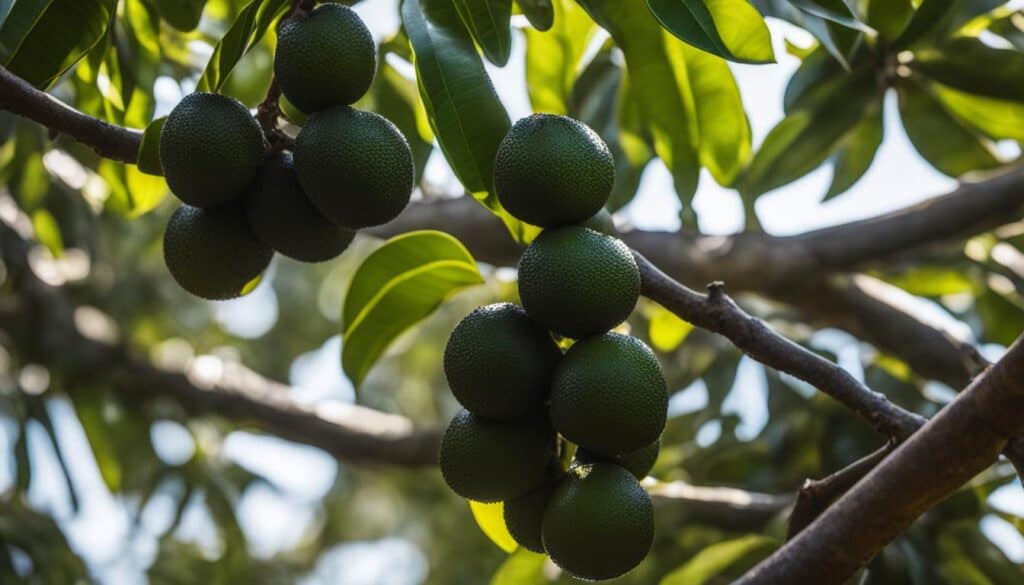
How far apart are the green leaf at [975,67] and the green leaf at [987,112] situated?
22 mm

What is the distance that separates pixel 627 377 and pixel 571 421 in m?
0.07

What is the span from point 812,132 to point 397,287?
0.91 meters

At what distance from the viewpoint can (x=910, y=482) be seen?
4.10 ft

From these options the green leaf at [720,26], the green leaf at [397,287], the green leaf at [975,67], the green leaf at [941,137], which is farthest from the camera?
the green leaf at [941,137]

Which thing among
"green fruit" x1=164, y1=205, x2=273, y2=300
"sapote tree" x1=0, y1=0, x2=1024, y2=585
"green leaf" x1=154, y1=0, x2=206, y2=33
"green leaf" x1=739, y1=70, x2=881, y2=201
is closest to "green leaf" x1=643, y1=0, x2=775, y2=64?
"sapote tree" x1=0, y1=0, x2=1024, y2=585

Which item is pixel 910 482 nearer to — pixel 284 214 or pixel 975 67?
pixel 284 214

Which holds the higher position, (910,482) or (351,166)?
(351,166)

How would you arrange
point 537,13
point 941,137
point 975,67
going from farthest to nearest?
point 941,137
point 975,67
point 537,13

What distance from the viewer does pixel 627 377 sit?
3.84ft

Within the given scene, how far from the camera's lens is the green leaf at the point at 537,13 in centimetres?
143

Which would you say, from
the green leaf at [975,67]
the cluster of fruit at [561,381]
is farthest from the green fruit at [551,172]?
the green leaf at [975,67]

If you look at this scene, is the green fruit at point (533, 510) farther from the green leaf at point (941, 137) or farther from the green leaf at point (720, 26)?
the green leaf at point (941, 137)

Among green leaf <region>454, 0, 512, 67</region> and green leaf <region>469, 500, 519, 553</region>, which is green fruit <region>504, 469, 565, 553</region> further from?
green leaf <region>454, 0, 512, 67</region>

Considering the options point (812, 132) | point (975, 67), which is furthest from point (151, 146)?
point (975, 67)
